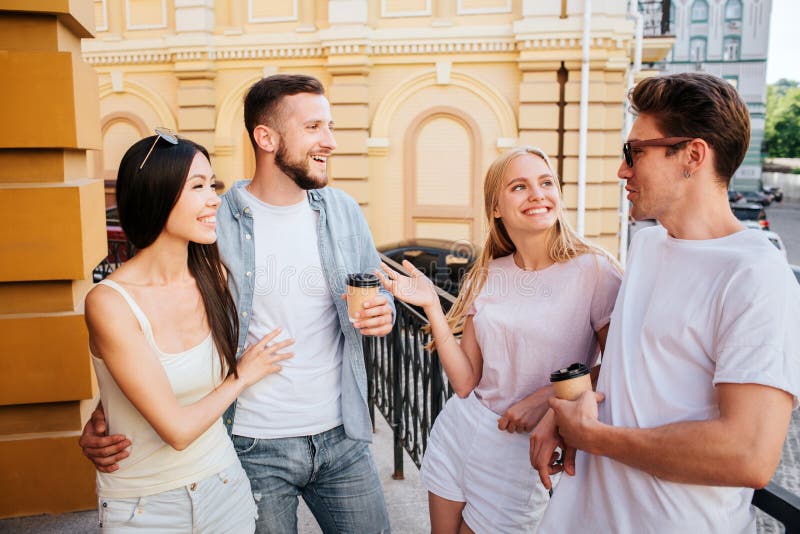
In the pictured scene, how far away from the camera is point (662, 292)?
1731 millimetres

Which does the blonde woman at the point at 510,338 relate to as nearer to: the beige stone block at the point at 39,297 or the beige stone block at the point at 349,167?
the beige stone block at the point at 39,297

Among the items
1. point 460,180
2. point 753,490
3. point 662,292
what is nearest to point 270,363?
point 662,292

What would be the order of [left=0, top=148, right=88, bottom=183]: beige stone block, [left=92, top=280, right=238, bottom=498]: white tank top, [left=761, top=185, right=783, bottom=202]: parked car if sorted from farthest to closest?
[left=761, top=185, right=783, bottom=202]: parked car → [left=0, top=148, right=88, bottom=183]: beige stone block → [left=92, top=280, right=238, bottom=498]: white tank top

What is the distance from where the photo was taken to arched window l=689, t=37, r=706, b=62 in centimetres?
5122

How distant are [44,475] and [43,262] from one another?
47.7 inches

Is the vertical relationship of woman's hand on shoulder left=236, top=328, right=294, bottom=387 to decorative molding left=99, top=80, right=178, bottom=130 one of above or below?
below

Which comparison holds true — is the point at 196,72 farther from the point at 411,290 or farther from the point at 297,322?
the point at 411,290

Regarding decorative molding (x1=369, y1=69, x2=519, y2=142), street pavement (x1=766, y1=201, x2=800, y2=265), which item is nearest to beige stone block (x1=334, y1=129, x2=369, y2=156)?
decorative molding (x1=369, y1=69, x2=519, y2=142)

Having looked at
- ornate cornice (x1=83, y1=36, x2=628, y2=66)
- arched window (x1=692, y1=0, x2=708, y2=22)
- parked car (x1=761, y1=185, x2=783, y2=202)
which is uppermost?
arched window (x1=692, y1=0, x2=708, y2=22)

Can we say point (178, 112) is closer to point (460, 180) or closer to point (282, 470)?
point (460, 180)

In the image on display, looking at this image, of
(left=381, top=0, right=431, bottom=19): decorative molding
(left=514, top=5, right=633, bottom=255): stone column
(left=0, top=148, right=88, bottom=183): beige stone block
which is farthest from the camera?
(left=381, top=0, right=431, bottom=19): decorative molding

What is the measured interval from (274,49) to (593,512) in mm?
13311

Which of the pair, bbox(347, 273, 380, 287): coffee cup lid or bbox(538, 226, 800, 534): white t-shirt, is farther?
bbox(347, 273, 380, 287): coffee cup lid

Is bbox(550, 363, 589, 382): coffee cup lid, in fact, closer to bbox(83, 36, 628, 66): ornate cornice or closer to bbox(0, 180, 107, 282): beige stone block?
bbox(0, 180, 107, 282): beige stone block
